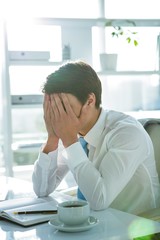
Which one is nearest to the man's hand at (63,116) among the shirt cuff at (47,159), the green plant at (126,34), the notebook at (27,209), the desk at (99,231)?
the shirt cuff at (47,159)

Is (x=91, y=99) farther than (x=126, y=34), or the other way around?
(x=126, y=34)

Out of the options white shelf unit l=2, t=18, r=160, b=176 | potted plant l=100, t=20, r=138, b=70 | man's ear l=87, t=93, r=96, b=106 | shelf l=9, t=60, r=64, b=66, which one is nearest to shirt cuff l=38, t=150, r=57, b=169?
man's ear l=87, t=93, r=96, b=106

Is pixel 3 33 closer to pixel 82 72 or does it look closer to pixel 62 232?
pixel 82 72

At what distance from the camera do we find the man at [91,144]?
1596 mm

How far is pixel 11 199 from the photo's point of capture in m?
1.58

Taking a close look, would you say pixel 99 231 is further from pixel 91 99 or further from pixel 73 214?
pixel 91 99

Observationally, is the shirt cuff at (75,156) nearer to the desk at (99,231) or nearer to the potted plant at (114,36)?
the desk at (99,231)

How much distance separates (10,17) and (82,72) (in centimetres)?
160

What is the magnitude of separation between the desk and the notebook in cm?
2

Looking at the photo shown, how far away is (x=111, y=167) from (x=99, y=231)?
41 cm

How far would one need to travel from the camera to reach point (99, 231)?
1.19 meters

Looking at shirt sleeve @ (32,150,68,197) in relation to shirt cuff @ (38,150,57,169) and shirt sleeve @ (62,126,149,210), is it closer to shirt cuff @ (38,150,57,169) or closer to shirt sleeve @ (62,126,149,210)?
shirt cuff @ (38,150,57,169)

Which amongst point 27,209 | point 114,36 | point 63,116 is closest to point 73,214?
point 27,209

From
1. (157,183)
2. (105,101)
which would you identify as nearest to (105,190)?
(157,183)
